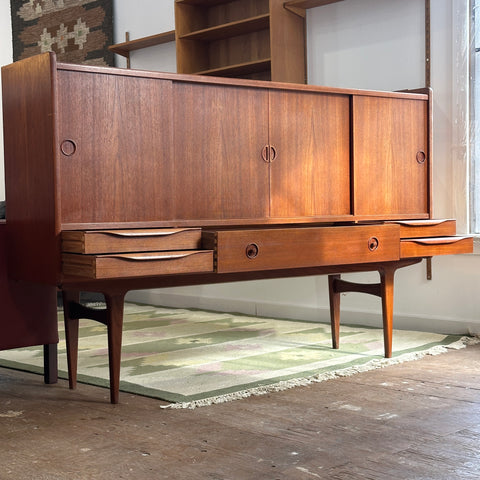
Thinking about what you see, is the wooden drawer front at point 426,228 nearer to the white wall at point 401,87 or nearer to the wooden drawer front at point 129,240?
the white wall at point 401,87

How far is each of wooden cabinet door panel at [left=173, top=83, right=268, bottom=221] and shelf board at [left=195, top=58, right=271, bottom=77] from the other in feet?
5.31

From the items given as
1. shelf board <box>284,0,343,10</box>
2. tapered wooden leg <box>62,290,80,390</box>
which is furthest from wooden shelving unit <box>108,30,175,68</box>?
tapered wooden leg <box>62,290,80,390</box>

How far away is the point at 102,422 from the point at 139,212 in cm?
83

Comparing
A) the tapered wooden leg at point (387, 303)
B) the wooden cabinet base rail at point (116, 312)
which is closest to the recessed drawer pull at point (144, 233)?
the wooden cabinet base rail at point (116, 312)

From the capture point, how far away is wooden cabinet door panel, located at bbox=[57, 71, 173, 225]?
2.94m

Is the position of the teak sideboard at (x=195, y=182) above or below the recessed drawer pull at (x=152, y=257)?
above

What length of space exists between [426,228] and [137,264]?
5.40 feet

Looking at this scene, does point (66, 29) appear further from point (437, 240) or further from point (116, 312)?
point (116, 312)

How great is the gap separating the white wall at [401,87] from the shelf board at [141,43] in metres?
1.24

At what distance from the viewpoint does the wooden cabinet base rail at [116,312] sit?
304 cm

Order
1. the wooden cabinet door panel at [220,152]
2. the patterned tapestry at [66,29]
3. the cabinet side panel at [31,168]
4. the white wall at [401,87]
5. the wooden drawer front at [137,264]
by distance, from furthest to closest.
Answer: the patterned tapestry at [66,29]
the white wall at [401,87]
the wooden cabinet door panel at [220,152]
the cabinet side panel at [31,168]
the wooden drawer front at [137,264]

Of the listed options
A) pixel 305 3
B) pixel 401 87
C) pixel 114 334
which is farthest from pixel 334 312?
pixel 305 3

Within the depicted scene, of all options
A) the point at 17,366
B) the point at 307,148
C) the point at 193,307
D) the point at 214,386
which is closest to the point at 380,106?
the point at 307,148

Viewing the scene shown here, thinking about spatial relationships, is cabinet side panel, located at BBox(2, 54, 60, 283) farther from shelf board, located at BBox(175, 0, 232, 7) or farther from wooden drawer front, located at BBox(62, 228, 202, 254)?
shelf board, located at BBox(175, 0, 232, 7)
